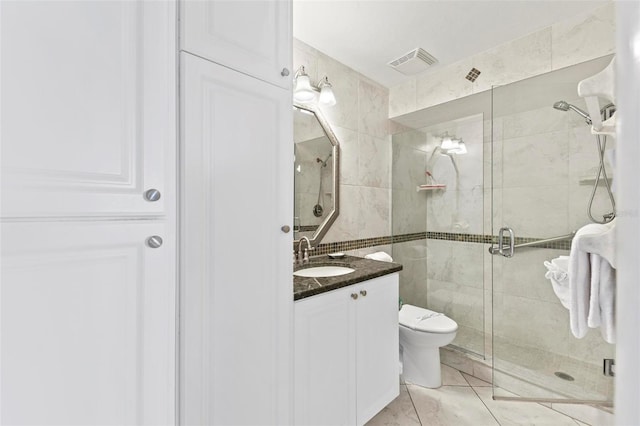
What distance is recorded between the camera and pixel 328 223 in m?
2.13

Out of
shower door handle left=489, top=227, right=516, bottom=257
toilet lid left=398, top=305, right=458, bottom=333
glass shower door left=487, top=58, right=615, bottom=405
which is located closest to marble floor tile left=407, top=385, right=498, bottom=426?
glass shower door left=487, top=58, right=615, bottom=405

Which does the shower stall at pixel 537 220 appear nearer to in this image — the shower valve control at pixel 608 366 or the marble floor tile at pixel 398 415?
the shower valve control at pixel 608 366

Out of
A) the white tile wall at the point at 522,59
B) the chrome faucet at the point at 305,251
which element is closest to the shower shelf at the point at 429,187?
the white tile wall at the point at 522,59

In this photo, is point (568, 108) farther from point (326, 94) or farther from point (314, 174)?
point (314, 174)

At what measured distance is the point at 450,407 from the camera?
189 cm

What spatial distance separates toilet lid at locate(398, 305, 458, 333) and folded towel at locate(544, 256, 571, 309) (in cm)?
68

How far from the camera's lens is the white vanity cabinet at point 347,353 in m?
1.30

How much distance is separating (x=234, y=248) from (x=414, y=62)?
78.4 inches

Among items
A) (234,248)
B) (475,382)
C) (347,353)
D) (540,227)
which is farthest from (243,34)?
(475,382)
